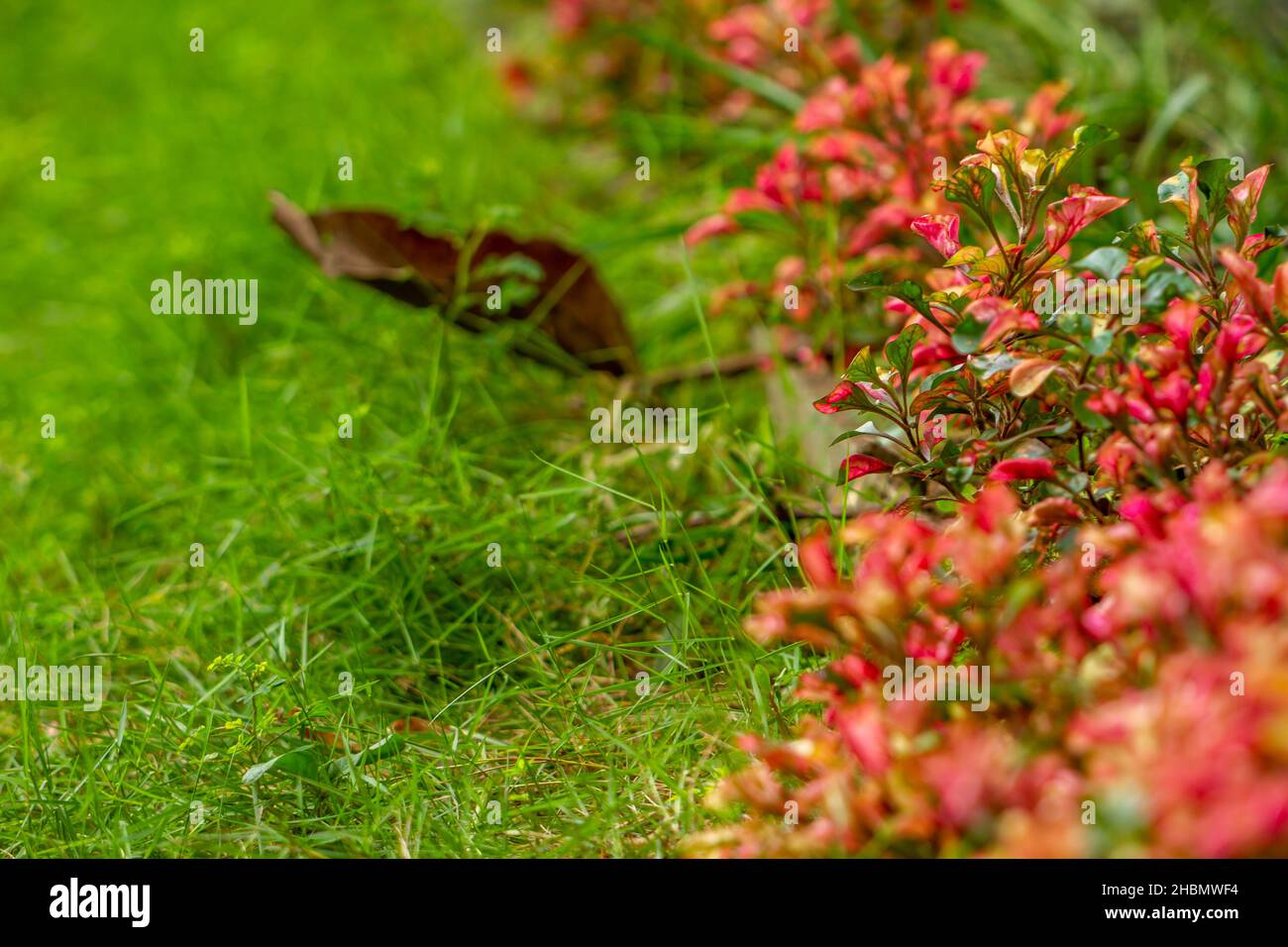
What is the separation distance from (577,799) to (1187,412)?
75 cm

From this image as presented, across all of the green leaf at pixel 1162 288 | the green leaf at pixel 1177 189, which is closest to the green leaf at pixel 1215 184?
the green leaf at pixel 1177 189

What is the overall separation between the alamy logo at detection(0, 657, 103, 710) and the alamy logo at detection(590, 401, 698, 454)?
80cm

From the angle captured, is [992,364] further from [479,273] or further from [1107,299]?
[479,273]

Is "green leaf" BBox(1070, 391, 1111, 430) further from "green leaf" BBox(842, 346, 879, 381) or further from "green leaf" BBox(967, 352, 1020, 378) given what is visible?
"green leaf" BBox(842, 346, 879, 381)

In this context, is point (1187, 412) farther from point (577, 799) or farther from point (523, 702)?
point (523, 702)

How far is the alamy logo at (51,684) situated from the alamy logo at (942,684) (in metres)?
1.07

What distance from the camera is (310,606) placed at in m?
1.58

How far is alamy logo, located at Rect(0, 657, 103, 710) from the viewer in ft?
4.98

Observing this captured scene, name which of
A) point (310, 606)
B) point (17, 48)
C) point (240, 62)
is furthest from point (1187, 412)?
point (17, 48)

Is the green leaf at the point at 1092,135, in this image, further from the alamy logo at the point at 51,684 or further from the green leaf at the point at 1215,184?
the alamy logo at the point at 51,684
